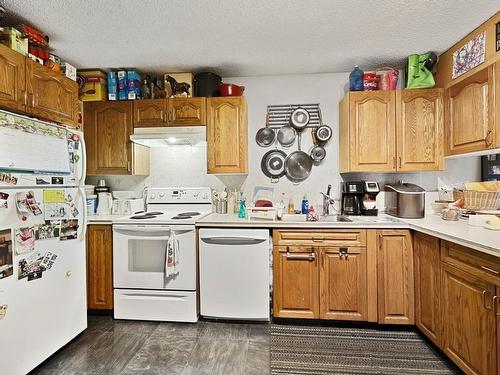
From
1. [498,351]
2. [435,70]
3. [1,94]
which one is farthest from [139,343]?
[435,70]

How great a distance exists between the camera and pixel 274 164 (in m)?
3.12

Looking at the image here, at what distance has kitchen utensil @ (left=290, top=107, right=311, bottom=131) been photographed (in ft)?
9.99

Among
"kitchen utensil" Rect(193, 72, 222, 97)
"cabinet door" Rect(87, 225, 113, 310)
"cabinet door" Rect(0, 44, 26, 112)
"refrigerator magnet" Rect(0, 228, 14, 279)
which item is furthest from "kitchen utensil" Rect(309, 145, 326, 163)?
"refrigerator magnet" Rect(0, 228, 14, 279)

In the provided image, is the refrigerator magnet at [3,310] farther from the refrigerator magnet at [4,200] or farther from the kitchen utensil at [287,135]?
the kitchen utensil at [287,135]

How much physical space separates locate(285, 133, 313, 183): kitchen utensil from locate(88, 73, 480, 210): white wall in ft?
0.20

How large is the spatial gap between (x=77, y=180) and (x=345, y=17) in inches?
88.6

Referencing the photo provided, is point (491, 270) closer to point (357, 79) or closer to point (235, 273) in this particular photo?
point (235, 273)

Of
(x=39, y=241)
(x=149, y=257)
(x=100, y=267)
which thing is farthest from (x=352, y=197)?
(x=39, y=241)

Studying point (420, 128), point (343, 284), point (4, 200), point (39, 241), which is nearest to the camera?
point (4, 200)

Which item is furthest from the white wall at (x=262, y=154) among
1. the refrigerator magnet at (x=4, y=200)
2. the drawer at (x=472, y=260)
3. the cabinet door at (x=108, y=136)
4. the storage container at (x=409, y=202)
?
the refrigerator magnet at (x=4, y=200)

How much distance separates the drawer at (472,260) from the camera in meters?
1.49

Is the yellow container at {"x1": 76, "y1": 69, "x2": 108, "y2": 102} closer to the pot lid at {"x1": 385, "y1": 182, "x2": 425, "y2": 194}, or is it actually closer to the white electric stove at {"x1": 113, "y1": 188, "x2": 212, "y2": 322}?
the white electric stove at {"x1": 113, "y1": 188, "x2": 212, "y2": 322}

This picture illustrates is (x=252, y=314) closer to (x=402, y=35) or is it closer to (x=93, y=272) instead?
(x=93, y=272)

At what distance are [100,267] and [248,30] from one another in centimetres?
236
